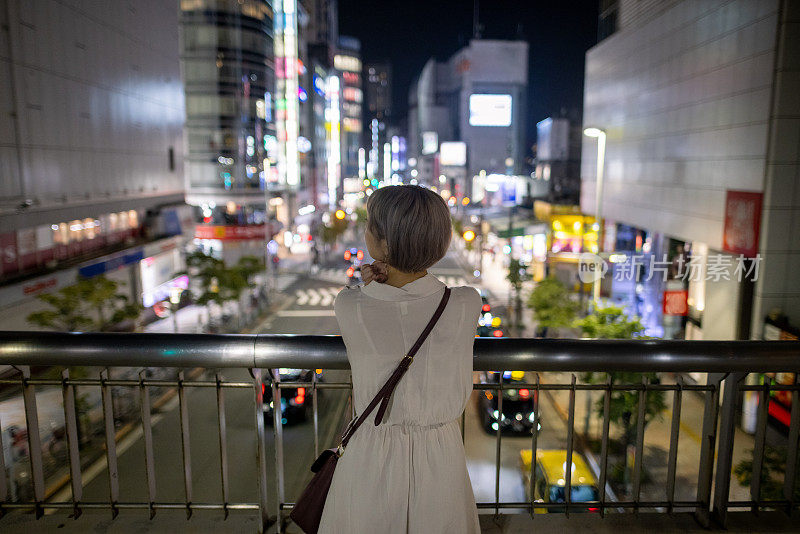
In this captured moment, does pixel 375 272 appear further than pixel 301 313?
No

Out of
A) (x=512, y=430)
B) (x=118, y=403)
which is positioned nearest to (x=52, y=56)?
(x=118, y=403)

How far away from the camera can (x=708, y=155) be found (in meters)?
15.9

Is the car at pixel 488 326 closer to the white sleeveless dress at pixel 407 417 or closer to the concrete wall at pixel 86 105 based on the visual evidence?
the concrete wall at pixel 86 105

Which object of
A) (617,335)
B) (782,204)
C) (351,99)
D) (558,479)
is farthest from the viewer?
(351,99)

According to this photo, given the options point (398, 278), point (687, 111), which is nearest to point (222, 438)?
point (398, 278)

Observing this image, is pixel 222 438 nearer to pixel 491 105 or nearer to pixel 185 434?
pixel 185 434

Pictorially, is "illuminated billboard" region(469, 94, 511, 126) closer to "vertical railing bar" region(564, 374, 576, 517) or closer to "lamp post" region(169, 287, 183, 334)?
"lamp post" region(169, 287, 183, 334)

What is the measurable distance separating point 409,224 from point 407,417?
0.60 meters

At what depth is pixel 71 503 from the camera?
295cm

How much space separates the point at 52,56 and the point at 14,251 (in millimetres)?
6072

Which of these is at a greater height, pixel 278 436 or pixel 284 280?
pixel 278 436

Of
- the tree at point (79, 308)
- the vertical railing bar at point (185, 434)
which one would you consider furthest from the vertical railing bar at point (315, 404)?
the tree at point (79, 308)

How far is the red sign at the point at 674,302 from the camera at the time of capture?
17016 mm

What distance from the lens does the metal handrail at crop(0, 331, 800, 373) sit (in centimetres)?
256
